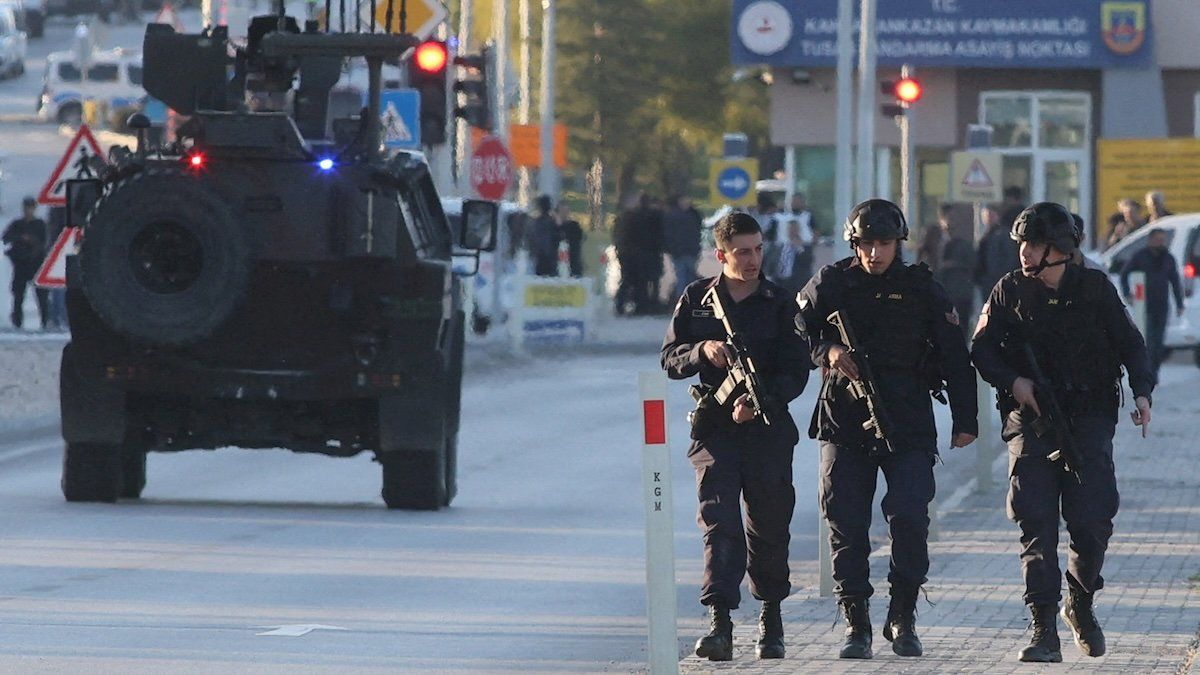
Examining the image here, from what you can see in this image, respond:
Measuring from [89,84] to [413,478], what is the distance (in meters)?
66.0

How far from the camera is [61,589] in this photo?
451 inches

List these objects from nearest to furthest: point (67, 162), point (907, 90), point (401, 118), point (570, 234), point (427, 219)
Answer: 1. point (427, 219)
2. point (67, 162)
3. point (401, 118)
4. point (907, 90)
5. point (570, 234)

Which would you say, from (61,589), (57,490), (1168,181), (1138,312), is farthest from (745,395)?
(1168,181)

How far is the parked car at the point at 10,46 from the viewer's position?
87062 mm

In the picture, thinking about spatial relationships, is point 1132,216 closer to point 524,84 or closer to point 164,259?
point 164,259

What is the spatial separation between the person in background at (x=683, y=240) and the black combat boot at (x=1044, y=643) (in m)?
30.0

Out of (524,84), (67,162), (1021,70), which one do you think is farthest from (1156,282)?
(524,84)

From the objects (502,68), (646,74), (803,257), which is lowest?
(803,257)

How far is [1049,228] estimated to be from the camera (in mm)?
9305

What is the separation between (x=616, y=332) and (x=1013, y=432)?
26921 millimetres

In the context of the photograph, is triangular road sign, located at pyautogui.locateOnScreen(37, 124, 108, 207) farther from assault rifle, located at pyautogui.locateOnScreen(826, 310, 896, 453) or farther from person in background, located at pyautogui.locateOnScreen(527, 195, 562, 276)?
person in background, located at pyautogui.locateOnScreen(527, 195, 562, 276)

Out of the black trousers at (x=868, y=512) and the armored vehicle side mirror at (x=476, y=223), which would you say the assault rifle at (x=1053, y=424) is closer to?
the black trousers at (x=868, y=512)

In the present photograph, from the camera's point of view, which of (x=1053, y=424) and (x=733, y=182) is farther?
(x=733, y=182)

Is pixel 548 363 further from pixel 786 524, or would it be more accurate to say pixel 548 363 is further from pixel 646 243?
pixel 786 524
